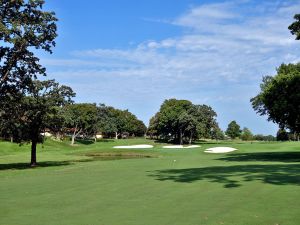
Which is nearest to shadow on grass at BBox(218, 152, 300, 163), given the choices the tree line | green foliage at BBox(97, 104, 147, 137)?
the tree line

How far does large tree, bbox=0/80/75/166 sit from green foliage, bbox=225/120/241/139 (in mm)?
153516

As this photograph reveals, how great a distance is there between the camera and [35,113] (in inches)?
1430

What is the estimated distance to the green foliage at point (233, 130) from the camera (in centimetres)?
18625

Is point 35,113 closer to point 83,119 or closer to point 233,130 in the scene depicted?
point 83,119

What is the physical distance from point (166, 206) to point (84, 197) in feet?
12.1

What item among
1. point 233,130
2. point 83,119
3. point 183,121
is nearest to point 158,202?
point 183,121

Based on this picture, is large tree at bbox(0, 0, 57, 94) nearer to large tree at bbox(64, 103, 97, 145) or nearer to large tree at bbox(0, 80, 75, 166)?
large tree at bbox(0, 80, 75, 166)

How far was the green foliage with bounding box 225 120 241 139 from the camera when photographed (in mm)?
186250

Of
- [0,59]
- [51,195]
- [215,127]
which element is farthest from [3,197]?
[215,127]

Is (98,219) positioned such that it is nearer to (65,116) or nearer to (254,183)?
(254,183)

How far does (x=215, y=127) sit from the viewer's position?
132750 mm

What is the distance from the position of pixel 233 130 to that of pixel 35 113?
15819 cm

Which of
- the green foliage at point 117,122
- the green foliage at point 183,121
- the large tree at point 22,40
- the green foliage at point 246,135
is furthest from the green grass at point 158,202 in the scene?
the green foliage at point 246,135

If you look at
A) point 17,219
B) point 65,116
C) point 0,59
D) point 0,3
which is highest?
point 0,3
